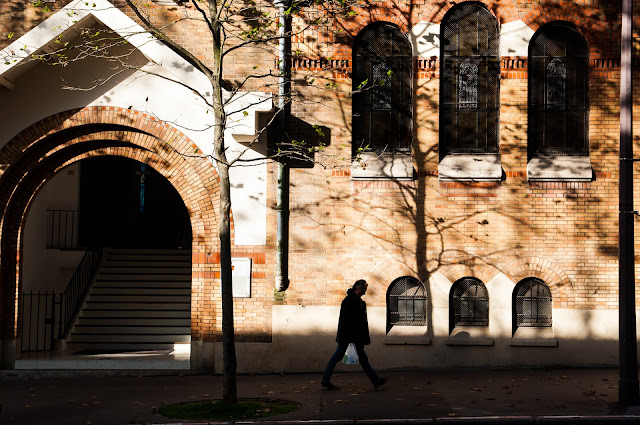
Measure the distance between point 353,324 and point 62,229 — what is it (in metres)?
11.8

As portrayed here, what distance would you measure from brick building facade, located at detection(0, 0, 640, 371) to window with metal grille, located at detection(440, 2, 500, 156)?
0.03 meters

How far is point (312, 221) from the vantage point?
591 inches

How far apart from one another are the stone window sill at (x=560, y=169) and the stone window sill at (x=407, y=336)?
353cm

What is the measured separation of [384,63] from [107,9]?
520 centimetres

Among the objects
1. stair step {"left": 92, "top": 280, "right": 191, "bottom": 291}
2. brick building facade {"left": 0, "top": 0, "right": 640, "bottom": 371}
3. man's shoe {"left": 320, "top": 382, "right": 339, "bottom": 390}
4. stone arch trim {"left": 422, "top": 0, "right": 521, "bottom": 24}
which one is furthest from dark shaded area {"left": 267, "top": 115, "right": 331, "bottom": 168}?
stair step {"left": 92, "top": 280, "right": 191, "bottom": 291}

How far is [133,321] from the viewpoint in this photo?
62.7ft

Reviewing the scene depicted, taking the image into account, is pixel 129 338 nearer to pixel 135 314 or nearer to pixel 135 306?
pixel 135 314

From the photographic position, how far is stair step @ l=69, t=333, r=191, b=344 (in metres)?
18.4

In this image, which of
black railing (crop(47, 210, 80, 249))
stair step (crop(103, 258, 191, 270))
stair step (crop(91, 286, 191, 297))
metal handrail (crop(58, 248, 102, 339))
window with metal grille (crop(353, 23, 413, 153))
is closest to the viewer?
window with metal grille (crop(353, 23, 413, 153))

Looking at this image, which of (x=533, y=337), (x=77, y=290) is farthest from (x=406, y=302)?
(x=77, y=290)

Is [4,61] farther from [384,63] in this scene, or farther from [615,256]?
[615,256]

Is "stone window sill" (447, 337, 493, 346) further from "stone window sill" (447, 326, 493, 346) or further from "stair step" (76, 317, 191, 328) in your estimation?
"stair step" (76, 317, 191, 328)

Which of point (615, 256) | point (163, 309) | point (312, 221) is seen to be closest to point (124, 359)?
point (163, 309)

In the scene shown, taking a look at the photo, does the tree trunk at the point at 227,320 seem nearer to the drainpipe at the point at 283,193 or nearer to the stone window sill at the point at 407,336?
the drainpipe at the point at 283,193
